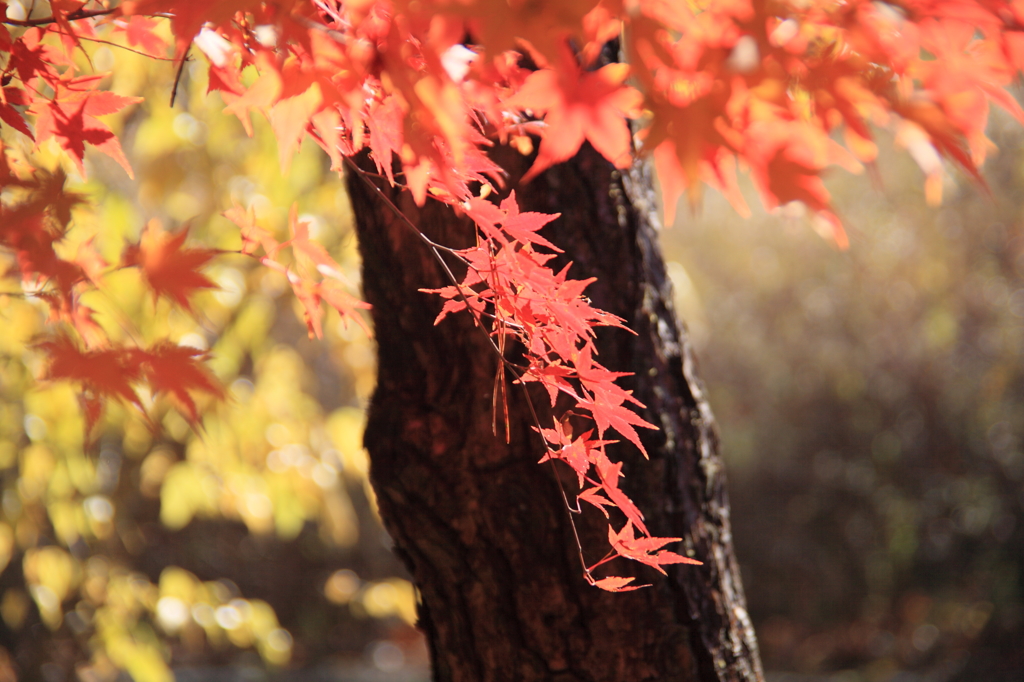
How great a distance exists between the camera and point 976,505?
3.68 meters

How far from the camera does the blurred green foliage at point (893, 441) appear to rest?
3662mm

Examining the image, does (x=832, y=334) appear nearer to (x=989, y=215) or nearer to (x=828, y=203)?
(x=989, y=215)

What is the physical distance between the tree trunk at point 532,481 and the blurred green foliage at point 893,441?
2.79 m

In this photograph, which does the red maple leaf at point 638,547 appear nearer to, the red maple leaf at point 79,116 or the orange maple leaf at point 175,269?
the orange maple leaf at point 175,269

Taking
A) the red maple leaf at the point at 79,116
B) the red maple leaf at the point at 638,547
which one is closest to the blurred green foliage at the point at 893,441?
the red maple leaf at the point at 638,547

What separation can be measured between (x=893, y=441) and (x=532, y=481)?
3.78m

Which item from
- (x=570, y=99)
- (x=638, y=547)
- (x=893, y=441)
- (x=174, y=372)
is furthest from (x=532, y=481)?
(x=893, y=441)

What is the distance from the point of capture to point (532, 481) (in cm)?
90

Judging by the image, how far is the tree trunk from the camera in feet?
2.95

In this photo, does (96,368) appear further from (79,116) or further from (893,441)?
(893,441)

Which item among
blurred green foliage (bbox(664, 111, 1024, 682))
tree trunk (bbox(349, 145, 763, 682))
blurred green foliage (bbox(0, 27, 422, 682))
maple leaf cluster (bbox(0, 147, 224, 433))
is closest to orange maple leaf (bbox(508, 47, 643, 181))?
maple leaf cluster (bbox(0, 147, 224, 433))

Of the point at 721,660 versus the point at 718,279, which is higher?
the point at 721,660

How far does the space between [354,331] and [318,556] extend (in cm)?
301

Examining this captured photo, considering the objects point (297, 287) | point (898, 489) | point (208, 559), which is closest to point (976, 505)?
point (898, 489)
